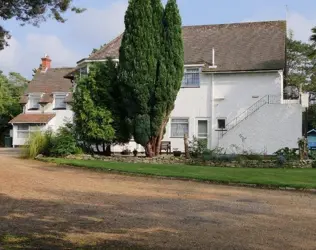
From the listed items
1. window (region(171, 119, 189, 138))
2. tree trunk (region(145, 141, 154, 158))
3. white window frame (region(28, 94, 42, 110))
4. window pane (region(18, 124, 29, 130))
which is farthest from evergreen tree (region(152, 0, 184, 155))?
white window frame (region(28, 94, 42, 110))

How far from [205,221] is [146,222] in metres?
1.14

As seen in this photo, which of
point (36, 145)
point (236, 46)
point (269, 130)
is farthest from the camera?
point (236, 46)

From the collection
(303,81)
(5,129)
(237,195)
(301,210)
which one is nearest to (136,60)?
(237,195)

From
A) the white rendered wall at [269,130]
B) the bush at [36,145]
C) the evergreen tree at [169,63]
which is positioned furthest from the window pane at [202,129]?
the bush at [36,145]

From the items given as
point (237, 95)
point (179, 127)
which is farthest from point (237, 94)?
point (179, 127)

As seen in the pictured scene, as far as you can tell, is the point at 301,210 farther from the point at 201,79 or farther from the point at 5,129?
the point at 5,129

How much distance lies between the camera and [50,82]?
49188mm

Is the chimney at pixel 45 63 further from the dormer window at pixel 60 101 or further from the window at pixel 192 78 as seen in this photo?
the window at pixel 192 78

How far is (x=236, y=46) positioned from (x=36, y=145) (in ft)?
53.5

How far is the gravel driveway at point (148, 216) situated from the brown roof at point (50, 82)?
33253 millimetres

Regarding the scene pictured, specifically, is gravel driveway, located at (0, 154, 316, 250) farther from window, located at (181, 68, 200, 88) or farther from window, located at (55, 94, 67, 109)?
window, located at (55, 94, 67, 109)

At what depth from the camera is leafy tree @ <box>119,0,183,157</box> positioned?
24.2 meters

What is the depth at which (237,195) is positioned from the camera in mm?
12727

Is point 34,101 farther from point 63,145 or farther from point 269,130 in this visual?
point 269,130
